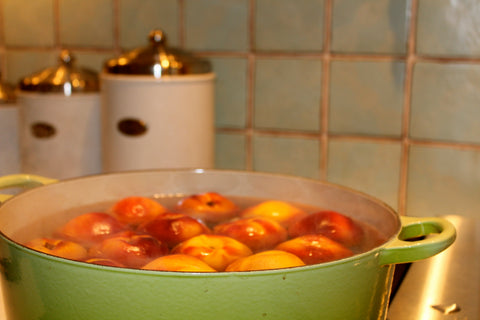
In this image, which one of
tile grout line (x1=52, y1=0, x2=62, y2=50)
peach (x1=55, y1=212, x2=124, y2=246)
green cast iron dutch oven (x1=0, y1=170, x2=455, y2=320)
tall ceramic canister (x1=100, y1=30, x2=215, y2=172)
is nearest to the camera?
green cast iron dutch oven (x1=0, y1=170, x2=455, y2=320)

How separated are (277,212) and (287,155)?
1.58 feet

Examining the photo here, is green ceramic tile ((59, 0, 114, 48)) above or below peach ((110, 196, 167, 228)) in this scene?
above

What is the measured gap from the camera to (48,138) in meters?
0.87

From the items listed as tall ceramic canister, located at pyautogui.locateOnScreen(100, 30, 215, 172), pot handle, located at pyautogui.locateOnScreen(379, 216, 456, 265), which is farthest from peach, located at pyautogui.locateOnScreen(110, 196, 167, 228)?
tall ceramic canister, located at pyautogui.locateOnScreen(100, 30, 215, 172)

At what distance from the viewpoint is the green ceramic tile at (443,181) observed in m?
0.82

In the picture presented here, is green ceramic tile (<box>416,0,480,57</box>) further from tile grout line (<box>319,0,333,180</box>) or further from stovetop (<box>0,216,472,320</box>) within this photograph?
stovetop (<box>0,216,472,320</box>)

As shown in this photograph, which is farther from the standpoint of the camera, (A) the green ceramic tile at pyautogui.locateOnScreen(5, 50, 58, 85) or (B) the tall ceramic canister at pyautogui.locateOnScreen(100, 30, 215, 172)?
(A) the green ceramic tile at pyautogui.locateOnScreen(5, 50, 58, 85)

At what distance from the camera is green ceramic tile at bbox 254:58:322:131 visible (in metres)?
0.87

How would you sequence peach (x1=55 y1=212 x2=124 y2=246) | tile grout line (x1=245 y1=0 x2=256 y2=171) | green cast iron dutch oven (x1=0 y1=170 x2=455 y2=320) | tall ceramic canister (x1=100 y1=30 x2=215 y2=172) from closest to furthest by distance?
green cast iron dutch oven (x1=0 y1=170 x2=455 y2=320), peach (x1=55 y1=212 x2=124 y2=246), tall ceramic canister (x1=100 y1=30 x2=215 y2=172), tile grout line (x1=245 y1=0 x2=256 y2=171)

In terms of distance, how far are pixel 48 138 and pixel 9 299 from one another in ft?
1.97

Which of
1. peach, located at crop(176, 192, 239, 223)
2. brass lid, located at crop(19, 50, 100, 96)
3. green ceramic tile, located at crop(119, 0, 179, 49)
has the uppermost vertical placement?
green ceramic tile, located at crop(119, 0, 179, 49)

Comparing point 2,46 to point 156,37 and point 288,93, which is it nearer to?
point 156,37

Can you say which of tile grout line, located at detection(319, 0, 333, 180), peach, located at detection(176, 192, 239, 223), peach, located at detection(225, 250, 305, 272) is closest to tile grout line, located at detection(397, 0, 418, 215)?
tile grout line, located at detection(319, 0, 333, 180)

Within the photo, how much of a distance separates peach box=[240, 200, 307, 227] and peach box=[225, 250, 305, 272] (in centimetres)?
10
